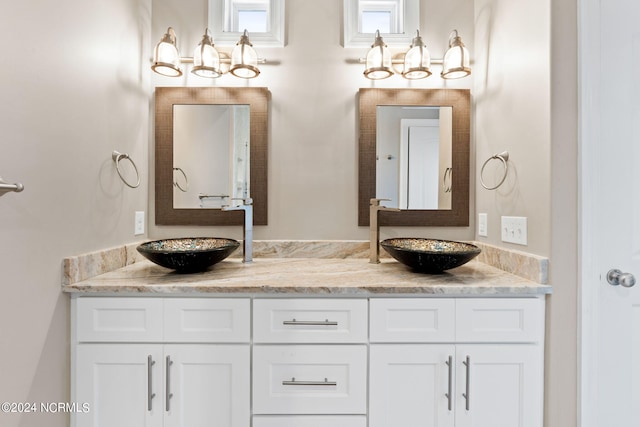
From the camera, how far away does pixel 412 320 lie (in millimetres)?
1161

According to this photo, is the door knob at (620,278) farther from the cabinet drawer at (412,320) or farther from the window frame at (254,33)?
the window frame at (254,33)

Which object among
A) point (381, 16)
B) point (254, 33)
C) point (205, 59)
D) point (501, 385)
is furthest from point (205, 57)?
point (501, 385)

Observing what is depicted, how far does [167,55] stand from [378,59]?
1100 mm

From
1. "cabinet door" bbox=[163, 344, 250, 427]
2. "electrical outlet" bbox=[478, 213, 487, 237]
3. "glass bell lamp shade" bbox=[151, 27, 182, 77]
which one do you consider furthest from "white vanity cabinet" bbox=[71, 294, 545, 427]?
"glass bell lamp shade" bbox=[151, 27, 182, 77]

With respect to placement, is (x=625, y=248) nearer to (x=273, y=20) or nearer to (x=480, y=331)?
(x=480, y=331)

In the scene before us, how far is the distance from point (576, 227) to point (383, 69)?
44.3 inches

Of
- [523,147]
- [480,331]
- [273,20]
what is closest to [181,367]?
[480,331]

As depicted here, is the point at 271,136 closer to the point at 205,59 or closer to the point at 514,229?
the point at 205,59

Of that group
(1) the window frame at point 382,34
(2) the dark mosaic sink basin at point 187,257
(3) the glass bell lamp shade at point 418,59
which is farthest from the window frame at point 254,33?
(2) the dark mosaic sink basin at point 187,257

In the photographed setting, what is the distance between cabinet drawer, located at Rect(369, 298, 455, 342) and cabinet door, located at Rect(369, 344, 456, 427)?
0.05 m

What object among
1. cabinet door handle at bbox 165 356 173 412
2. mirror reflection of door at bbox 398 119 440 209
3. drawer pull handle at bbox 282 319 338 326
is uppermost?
mirror reflection of door at bbox 398 119 440 209

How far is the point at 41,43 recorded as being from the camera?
1031 mm

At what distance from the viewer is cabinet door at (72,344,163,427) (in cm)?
114

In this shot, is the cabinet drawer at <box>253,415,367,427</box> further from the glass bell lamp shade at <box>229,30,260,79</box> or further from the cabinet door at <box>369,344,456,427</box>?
the glass bell lamp shade at <box>229,30,260,79</box>
